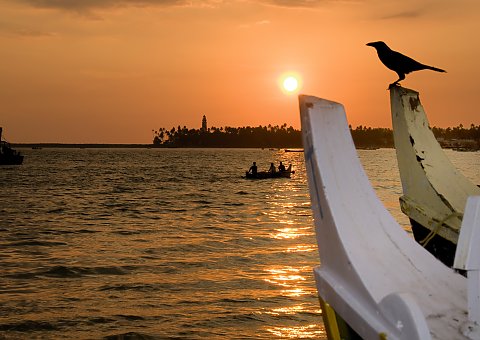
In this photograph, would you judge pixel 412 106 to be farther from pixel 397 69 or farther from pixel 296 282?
pixel 296 282

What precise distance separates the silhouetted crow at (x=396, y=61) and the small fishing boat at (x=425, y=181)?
0.77 metres

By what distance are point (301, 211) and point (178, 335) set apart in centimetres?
2847

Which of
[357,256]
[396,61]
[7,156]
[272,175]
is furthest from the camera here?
[7,156]

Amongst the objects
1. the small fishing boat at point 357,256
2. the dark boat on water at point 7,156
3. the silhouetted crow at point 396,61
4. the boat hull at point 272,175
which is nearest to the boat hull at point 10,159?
the dark boat on water at point 7,156

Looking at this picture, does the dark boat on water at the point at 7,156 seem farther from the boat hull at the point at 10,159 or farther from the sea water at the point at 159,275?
the sea water at the point at 159,275

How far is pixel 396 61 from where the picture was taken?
793 centimetres

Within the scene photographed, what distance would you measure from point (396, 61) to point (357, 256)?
4.53 meters

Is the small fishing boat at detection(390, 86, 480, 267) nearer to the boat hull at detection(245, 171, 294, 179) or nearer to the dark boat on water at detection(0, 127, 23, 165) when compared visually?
the boat hull at detection(245, 171, 294, 179)

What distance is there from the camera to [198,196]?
5291cm

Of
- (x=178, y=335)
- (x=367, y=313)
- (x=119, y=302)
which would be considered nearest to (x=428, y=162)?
(x=367, y=313)

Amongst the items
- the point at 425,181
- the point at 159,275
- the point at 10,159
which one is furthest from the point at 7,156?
the point at 425,181

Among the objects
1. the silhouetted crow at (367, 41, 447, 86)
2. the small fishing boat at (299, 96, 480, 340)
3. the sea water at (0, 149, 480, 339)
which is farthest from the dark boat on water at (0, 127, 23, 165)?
the small fishing boat at (299, 96, 480, 340)

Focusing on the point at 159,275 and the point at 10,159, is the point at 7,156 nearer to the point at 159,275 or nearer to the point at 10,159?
the point at 10,159

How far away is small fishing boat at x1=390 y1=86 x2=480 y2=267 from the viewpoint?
6301 millimetres
